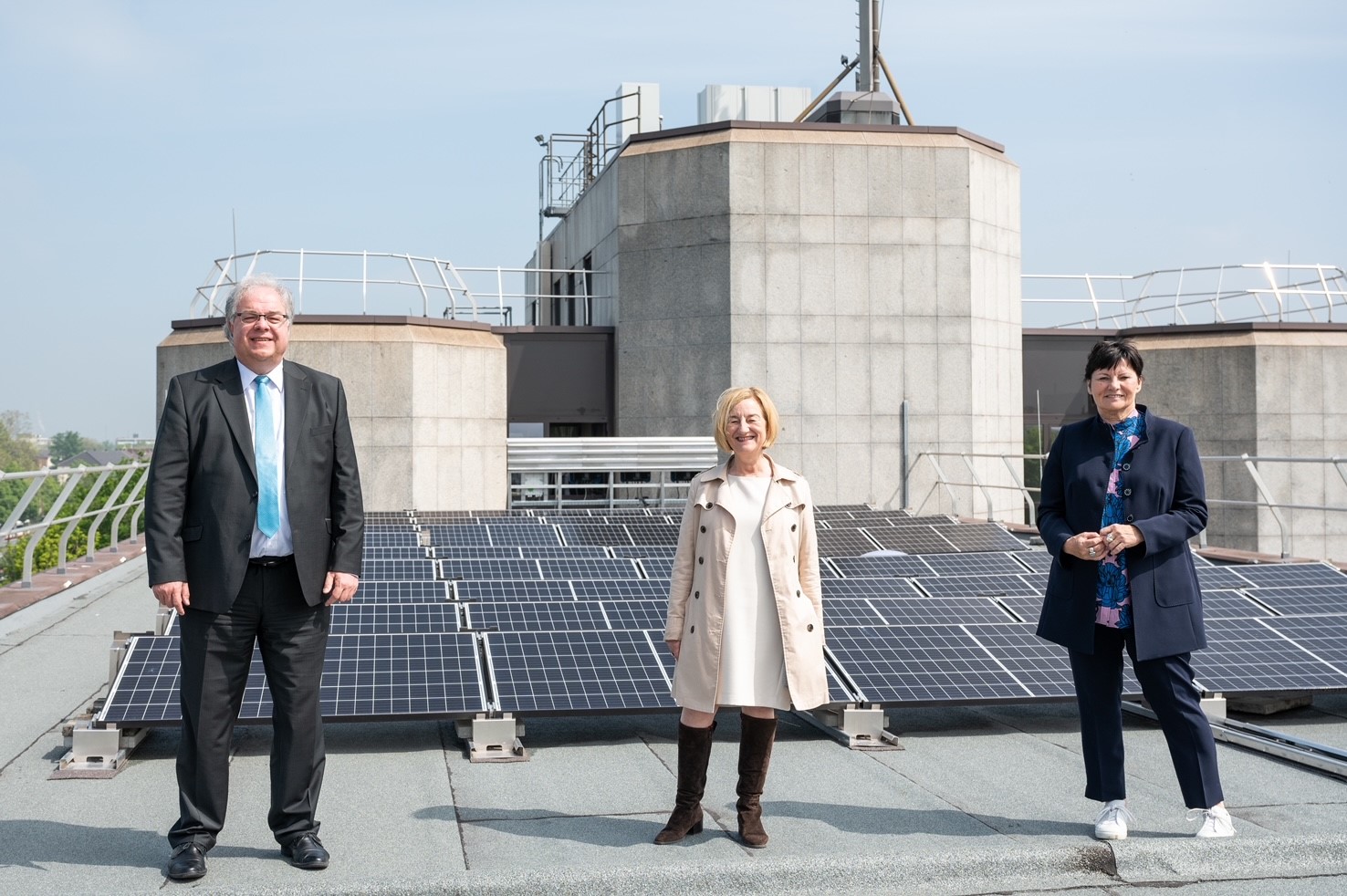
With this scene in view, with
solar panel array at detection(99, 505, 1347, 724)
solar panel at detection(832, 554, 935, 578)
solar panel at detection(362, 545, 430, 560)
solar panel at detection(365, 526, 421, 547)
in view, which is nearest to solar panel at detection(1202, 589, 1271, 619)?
solar panel array at detection(99, 505, 1347, 724)

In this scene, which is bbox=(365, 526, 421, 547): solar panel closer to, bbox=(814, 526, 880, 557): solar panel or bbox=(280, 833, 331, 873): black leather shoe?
bbox=(814, 526, 880, 557): solar panel

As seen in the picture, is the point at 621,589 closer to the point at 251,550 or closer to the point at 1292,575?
the point at 251,550

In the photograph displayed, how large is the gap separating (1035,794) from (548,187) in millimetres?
28466

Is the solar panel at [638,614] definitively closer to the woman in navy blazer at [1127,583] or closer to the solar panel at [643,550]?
the woman in navy blazer at [1127,583]

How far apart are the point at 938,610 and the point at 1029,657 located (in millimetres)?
920

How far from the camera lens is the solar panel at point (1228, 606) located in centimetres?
768

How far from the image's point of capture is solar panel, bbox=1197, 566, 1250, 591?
866 cm

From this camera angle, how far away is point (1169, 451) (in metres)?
4.82

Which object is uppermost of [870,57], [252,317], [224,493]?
[870,57]

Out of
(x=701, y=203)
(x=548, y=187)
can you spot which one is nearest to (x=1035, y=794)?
(x=701, y=203)

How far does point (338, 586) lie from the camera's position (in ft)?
15.1

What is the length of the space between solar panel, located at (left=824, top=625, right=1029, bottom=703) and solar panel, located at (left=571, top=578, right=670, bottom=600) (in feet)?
5.73

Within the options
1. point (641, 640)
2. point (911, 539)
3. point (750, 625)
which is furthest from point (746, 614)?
point (911, 539)

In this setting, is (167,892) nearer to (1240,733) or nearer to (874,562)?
(1240,733)
